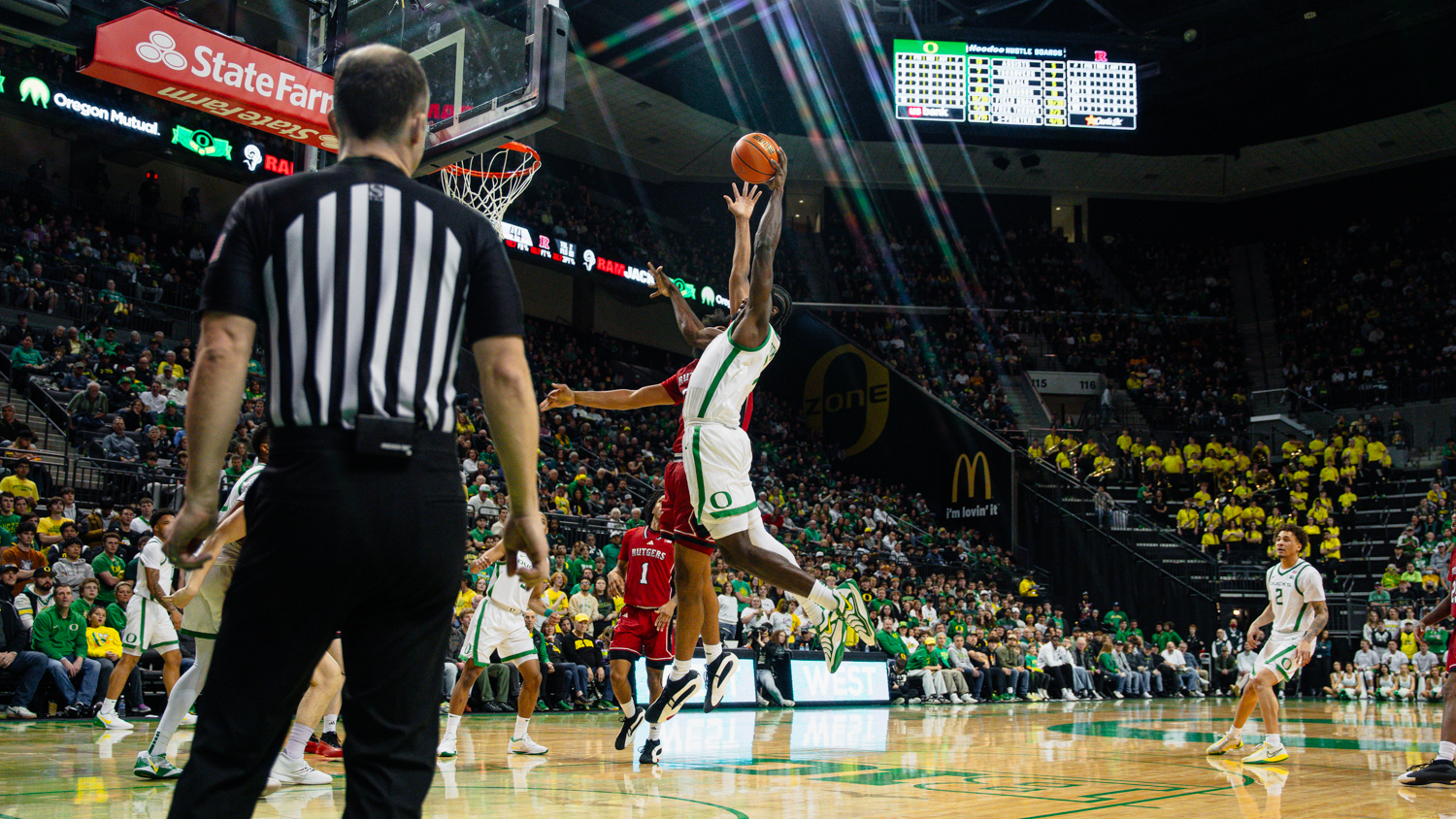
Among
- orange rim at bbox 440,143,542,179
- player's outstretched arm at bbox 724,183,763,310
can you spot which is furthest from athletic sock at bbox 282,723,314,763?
orange rim at bbox 440,143,542,179

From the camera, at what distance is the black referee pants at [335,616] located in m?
2.25

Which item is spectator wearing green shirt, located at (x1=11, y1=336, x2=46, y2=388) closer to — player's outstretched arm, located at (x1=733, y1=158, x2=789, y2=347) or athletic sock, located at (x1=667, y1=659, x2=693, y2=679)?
athletic sock, located at (x1=667, y1=659, x2=693, y2=679)

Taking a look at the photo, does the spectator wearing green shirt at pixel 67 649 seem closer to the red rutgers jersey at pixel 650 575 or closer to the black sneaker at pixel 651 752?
the red rutgers jersey at pixel 650 575

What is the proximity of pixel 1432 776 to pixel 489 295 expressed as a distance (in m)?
6.57

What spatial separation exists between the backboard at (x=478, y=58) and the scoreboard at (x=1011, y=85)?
18445mm

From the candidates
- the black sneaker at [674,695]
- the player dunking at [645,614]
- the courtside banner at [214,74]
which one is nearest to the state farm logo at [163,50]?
the courtside banner at [214,74]

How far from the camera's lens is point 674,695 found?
21.3 feet

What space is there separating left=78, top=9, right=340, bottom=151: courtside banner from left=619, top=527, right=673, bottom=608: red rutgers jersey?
11.4 feet

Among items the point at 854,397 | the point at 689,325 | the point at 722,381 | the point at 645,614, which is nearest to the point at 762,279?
the point at 722,381

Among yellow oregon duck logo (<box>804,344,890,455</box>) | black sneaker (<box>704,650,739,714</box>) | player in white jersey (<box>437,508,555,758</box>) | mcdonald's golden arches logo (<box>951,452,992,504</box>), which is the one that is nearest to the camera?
black sneaker (<box>704,650,739,714</box>)

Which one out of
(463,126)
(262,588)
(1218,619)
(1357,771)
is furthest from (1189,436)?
(262,588)

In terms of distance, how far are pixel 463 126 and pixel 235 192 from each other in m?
21.0

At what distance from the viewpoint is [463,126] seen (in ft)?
26.3

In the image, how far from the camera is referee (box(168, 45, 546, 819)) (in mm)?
2260
